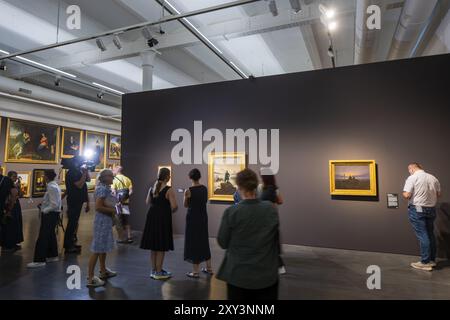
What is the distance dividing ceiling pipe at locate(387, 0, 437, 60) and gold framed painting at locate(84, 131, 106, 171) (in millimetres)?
12478

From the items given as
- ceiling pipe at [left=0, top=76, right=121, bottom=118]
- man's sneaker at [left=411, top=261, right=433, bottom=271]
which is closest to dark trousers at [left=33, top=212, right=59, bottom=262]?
man's sneaker at [left=411, top=261, right=433, bottom=271]

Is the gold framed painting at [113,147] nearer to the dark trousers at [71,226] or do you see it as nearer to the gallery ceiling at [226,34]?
the gallery ceiling at [226,34]

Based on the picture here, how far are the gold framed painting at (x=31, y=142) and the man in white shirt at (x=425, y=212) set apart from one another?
480 inches

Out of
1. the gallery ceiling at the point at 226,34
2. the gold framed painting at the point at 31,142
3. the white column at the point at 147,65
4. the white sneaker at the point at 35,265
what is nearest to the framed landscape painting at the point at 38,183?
the gold framed painting at the point at 31,142

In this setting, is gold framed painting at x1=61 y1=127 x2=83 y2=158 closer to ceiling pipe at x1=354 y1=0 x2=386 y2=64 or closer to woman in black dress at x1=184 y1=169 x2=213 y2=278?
woman in black dress at x1=184 y1=169 x2=213 y2=278

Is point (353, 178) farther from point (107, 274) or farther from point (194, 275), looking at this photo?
point (107, 274)

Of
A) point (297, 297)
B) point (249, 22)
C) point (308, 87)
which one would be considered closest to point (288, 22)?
point (249, 22)

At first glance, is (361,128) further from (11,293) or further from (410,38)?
(11,293)

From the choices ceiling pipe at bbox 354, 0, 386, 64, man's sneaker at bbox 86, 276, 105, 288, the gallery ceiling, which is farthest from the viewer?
the gallery ceiling

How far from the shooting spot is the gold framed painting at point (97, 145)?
13783 mm

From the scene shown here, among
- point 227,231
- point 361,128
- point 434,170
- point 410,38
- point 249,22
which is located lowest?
point 227,231

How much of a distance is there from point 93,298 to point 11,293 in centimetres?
107

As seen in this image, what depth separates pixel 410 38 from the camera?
18.7 feet

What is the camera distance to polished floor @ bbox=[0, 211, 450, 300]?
3535 millimetres
